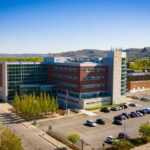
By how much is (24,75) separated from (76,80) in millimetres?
21046

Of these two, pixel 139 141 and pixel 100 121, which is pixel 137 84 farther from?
pixel 139 141

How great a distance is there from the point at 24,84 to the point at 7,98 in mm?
7718

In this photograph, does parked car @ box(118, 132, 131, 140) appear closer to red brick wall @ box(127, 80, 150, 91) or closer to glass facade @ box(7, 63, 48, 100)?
glass facade @ box(7, 63, 48, 100)

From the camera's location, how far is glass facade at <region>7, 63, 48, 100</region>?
3760 inches

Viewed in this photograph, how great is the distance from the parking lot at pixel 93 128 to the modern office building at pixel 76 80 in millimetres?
11031

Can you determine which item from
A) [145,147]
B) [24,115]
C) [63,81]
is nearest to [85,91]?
[63,81]

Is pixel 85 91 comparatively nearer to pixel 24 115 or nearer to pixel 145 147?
pixel 24 115

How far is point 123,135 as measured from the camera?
59469 millimetres

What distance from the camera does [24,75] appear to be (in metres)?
98.4

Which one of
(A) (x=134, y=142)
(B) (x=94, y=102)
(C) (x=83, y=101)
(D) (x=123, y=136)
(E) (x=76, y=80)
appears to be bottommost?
(A) (x=134, y=142)

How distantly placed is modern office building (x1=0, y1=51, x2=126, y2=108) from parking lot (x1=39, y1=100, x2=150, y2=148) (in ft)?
36.2

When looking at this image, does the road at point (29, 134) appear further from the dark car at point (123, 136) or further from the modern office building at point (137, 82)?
the modern office building at point (137, 82)

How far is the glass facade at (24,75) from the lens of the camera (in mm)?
95500

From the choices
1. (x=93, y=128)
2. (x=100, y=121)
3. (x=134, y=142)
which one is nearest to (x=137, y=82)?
(x=100, y=121)
